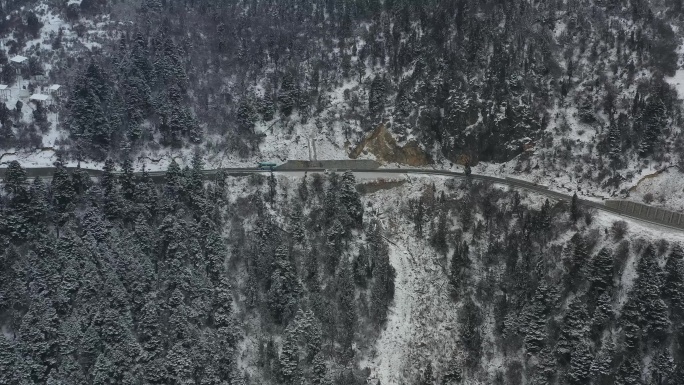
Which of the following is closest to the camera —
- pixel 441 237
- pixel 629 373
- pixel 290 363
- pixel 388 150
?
pixel 629 373

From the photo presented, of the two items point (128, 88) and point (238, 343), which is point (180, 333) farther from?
point (128, 88)

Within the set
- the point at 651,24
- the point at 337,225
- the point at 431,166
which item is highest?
the point at 651,24

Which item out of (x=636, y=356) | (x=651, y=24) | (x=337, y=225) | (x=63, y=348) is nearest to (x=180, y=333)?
(x=63, y=348)

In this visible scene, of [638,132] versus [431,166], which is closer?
[638,132]

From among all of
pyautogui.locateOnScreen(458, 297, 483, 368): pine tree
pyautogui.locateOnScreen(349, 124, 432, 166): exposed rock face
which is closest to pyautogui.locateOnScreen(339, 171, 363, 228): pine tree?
pyautogui.locateOnScreen(349, 124, 432, 166): exposed rock face

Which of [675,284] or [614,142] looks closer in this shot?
[675,284]

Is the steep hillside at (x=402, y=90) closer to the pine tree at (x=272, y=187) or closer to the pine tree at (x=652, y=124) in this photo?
the pine tree at (x=652, y=124)

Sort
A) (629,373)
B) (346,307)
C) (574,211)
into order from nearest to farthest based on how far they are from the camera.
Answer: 1. (629,373)
2. (346,307)
3. (574,211)

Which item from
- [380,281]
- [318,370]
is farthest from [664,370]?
[318,370]

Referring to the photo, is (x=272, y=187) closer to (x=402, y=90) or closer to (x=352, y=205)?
(x=352, y=205)
